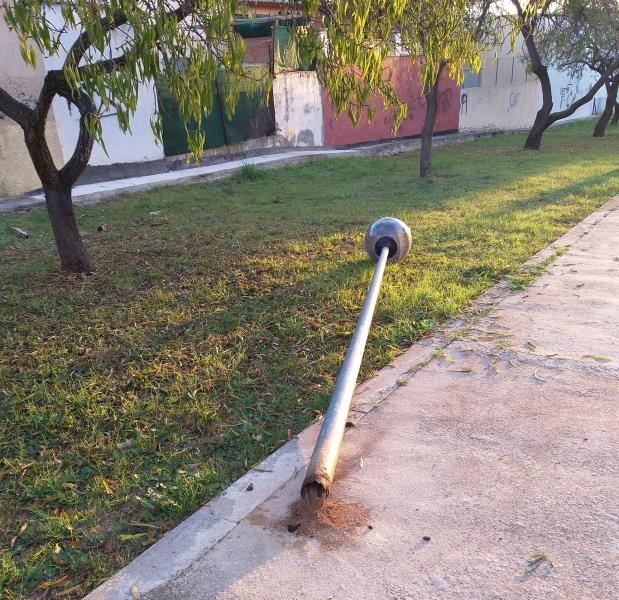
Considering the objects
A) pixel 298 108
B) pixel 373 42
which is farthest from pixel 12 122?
pixel 298 108

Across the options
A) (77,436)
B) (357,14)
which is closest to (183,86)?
(357,14)

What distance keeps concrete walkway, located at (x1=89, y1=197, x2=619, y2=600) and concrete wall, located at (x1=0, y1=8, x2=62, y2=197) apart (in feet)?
25.9

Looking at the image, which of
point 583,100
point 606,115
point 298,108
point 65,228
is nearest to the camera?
point 65,228

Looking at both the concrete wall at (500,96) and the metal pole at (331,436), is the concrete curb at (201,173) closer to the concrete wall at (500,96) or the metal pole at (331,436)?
the concrete wall at (500,96)

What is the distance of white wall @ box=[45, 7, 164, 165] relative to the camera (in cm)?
935

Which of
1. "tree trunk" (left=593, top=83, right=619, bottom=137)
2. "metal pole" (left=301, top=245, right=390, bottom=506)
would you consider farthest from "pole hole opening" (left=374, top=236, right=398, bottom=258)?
"tree trunk" (left=593, top=83, right=619, bottom=137)

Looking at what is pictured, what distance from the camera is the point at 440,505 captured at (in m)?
2.16

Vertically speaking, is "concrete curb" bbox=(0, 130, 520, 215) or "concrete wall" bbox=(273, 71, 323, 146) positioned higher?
"concrete wall" bbox=(273, 71, 323, 146)

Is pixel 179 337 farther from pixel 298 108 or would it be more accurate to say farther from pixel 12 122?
pixel 298 108

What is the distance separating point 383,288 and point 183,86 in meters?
2.23

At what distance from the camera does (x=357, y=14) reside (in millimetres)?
3359

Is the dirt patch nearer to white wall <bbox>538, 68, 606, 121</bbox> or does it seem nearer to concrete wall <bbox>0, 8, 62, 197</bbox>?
concrete wall <bbox>0, 8, 62, 197</bbox>

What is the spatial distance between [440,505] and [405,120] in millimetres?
16930

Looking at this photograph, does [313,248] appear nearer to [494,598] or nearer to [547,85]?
[494,598]
